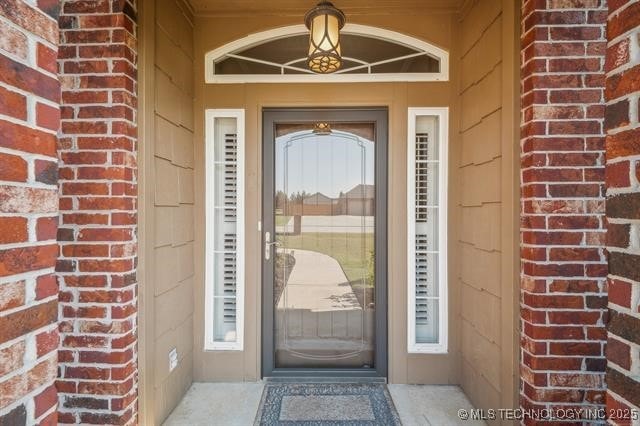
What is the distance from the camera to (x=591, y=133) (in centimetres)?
169

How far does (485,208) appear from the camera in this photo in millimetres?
2205

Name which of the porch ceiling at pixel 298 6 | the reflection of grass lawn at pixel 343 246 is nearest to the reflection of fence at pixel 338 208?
the reflection of grass lawn at pixel 343 246

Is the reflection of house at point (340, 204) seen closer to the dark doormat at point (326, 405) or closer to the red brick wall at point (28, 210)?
the dark doormat at point (326, 405)

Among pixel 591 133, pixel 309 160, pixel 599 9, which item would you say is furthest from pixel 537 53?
pixel 309 160

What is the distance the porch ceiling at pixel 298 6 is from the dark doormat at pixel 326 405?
2.69 m

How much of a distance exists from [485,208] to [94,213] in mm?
2179

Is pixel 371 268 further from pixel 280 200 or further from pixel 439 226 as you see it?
pixel 280 200

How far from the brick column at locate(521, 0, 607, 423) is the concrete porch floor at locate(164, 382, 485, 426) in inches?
28.2

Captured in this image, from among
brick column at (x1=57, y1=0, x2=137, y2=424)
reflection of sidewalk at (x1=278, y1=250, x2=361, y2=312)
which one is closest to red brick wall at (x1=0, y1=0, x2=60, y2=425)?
brick column at (x1=57, y1=0, x2=137, y2=424)

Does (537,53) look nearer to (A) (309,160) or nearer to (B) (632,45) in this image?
(B) (632,45)

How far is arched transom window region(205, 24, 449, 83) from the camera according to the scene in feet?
8.63

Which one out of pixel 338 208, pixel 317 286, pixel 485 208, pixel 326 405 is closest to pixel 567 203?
pixel 485 208

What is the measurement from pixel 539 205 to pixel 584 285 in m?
0.43

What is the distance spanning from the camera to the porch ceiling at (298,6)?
2523 millimetres
